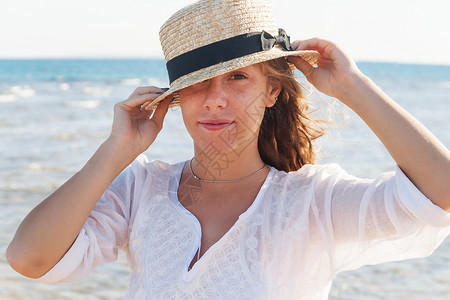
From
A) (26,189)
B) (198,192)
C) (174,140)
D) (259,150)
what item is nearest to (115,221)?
(198,192)

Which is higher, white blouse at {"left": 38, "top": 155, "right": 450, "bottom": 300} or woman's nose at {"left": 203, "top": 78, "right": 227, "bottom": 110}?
woman's nose at {"left": 203, "top": 78, "right": 227, "bottom": 110}

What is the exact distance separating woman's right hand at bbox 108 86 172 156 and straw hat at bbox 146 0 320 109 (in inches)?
4.3

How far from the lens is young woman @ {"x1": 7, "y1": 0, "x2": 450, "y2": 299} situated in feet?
6.61

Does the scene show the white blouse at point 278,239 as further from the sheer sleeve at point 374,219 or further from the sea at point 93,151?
the sea at point 93,151

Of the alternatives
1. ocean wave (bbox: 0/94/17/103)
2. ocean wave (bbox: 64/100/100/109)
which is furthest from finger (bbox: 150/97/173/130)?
ocean wave (bbox: 0/94/17/103)

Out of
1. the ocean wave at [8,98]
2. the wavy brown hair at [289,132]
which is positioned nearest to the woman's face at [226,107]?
the wavy brown hair at [289,132]

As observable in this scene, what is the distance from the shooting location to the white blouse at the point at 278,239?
2.00 meters

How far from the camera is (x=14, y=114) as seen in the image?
559 inches

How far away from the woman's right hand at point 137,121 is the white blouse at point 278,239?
23 cm

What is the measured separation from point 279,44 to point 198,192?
0.70 metres

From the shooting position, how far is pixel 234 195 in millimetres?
2375

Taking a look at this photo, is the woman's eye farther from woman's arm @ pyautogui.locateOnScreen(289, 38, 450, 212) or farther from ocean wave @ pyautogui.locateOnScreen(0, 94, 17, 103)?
ocean wave @ pyautogui.locateOnScreen(0, 94, 17, 103)

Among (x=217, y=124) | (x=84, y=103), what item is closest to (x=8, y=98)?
(x=84, y=103)

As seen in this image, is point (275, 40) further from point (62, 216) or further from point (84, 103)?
point (84, 103)
